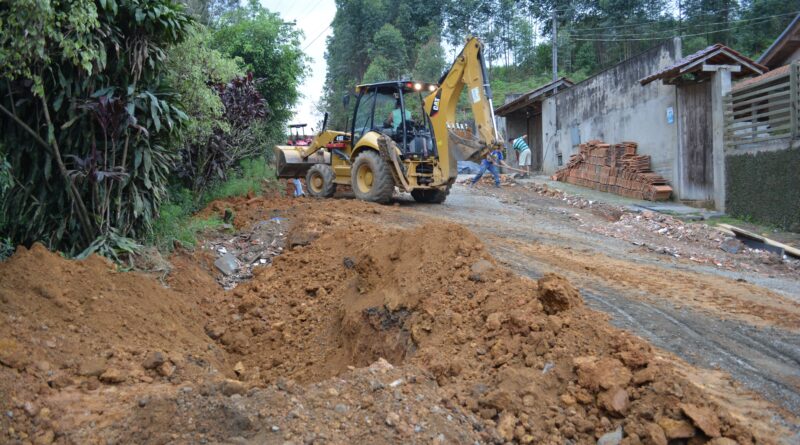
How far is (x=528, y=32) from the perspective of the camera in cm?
4891

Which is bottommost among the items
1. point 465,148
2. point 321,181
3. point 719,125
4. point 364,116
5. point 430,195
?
point 430,195

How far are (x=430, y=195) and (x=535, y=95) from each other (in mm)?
12153

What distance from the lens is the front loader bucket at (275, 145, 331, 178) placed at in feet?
49.5

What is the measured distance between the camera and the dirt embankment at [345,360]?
3375 mm

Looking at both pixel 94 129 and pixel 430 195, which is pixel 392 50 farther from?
pixel 94 129

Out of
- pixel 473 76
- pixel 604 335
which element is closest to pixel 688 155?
pixel 473 76

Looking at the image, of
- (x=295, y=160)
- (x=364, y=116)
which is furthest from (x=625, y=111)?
(x=295, y=160)

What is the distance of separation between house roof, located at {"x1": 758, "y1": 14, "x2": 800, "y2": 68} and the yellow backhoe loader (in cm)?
1159

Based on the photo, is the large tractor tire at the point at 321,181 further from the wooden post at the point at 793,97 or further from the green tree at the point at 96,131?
the wooden post at the point at 793,97

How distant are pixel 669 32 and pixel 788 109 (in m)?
29.3

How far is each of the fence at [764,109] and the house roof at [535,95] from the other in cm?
1131

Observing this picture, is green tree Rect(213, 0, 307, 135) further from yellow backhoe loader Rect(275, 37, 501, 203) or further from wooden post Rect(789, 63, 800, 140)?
wooden post Rect(789, 63, 800, 140)

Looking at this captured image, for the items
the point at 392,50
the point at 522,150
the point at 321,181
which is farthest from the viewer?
the point at 392,50

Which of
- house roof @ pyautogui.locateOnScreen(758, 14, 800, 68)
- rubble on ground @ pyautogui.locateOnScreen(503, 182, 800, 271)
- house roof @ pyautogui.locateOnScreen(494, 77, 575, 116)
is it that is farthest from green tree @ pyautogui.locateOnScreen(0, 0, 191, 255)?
house roof @ pyautogui.locateOnScreen(494, 77, 575, 116)
